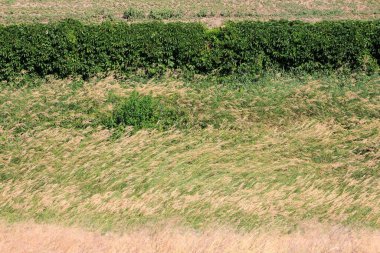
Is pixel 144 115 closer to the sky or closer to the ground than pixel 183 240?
closer to the sky

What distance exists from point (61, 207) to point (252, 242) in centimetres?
285

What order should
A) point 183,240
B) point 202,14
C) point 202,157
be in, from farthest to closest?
point 202,14, point 202,157, point 183,240

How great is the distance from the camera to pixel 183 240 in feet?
22.7

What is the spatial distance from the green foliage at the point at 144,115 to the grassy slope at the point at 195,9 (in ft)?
45.0

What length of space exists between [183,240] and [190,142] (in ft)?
10.6

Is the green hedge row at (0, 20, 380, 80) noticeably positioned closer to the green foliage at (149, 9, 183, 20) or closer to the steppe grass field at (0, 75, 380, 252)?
the steppe grass field at (0, 75, 380, 252)

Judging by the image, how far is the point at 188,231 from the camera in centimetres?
737

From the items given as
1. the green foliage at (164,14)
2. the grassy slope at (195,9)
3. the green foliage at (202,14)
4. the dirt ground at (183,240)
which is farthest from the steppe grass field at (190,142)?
the green foliage at (202,14)

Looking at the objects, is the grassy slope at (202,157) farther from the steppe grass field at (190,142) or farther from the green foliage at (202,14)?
the green foliage at (202,14)

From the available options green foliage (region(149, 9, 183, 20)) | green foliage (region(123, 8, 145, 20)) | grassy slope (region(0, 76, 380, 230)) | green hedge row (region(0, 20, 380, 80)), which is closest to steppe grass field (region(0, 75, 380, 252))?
grassy slope (region(0, 76, 380, 230))

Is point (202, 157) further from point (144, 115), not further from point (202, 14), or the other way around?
point (202, 14)

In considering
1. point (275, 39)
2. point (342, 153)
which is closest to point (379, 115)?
point (342, 153)


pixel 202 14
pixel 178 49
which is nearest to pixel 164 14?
pixel 202 14

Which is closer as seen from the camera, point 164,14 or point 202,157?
point 202,157
